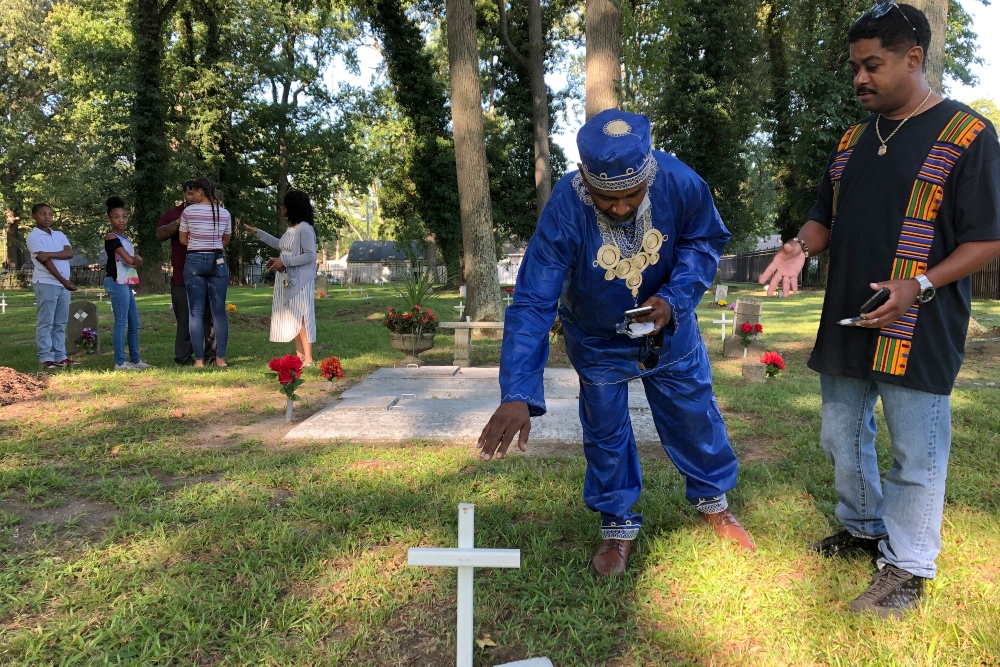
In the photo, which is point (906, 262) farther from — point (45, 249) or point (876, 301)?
point (45, 249)

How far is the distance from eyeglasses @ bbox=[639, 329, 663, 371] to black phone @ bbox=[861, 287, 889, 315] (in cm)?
67

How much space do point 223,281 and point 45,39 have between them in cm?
3728

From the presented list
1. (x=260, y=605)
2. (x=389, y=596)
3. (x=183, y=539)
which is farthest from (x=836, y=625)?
(x=183, y=539)

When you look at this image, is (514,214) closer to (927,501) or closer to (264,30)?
(264,30)

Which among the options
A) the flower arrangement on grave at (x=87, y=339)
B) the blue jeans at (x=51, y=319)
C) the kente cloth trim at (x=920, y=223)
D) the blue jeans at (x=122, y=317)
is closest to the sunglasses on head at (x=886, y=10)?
the kente cloth trim at (x=920, y=223)

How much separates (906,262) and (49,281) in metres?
7.74

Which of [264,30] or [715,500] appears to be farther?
[264,30]

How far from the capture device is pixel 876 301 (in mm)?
2238

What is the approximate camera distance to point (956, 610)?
2412 mm

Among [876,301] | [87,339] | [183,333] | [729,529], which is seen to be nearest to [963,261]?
[876,301]

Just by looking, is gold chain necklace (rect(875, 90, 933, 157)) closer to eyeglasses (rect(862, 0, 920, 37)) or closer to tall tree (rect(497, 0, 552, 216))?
eyeglasses (rect(862, 0, 920, 37))

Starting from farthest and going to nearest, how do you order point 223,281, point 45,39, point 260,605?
point 45,39 → point 223,281 → point 260,605

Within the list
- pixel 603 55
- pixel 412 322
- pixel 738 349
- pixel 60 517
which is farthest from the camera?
pixel 738 349

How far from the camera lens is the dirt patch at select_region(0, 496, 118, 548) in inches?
126
